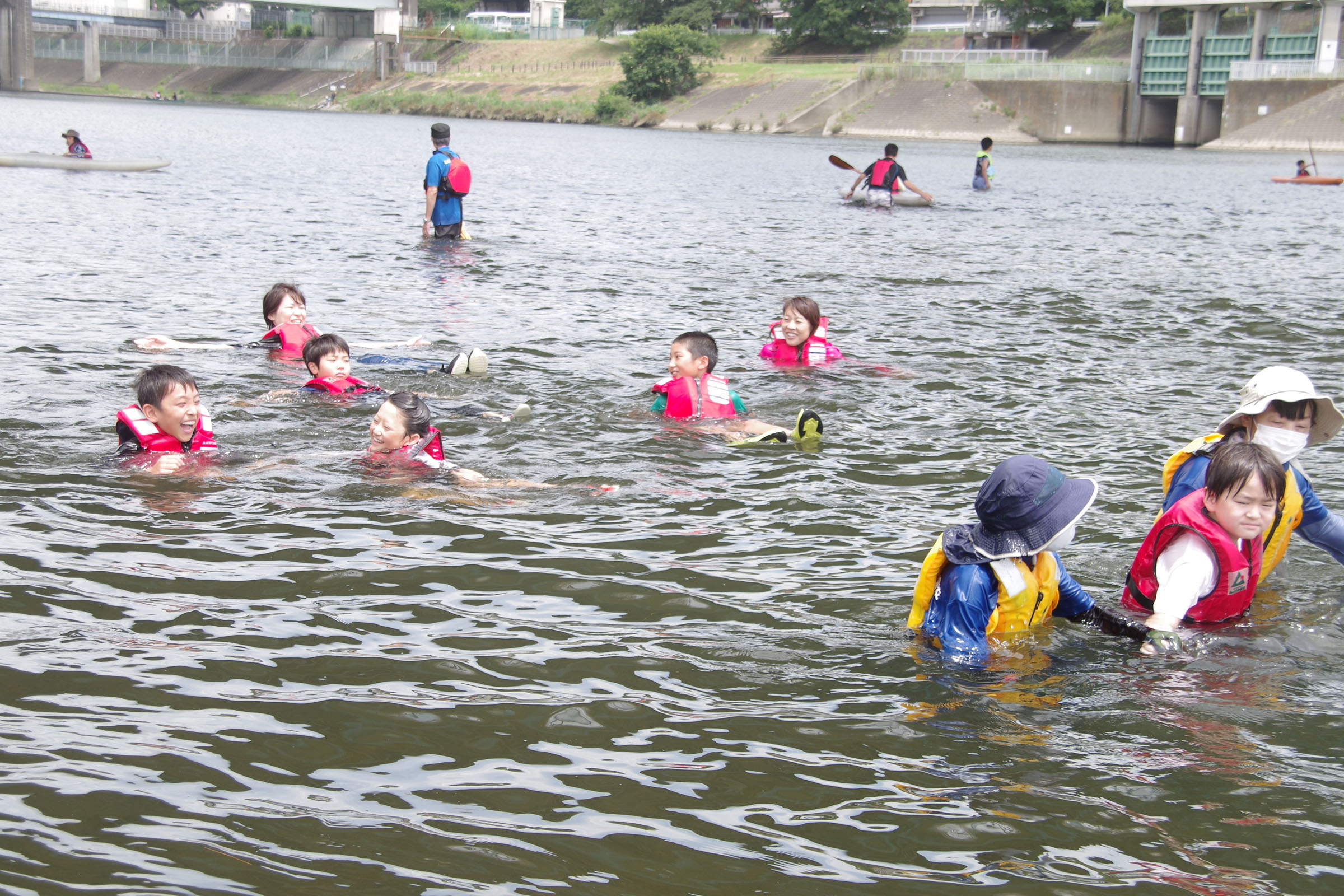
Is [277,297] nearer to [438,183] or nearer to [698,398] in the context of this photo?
[698,398]

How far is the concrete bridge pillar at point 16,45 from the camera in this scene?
271ft

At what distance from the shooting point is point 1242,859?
3.74 meters

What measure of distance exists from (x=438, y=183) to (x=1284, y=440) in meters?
14.6

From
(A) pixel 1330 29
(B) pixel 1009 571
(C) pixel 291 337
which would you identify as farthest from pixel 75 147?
(A) pixel 1330 29

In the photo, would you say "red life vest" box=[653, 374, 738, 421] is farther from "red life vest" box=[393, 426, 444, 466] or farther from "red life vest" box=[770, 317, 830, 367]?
"red life vest" box=[770, 317, 830, 367]

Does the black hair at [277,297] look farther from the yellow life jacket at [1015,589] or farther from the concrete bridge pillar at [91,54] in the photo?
the concrete bridge pillar at [91,54]

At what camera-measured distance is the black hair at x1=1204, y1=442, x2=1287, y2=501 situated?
4.65m

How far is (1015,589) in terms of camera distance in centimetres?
486

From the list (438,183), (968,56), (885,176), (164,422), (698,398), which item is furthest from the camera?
(968,56)

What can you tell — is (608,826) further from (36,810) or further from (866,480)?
(866,480)

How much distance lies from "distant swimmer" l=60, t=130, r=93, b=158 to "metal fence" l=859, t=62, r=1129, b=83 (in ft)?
171

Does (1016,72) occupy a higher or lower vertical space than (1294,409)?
higher

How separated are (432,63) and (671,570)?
10123 cm

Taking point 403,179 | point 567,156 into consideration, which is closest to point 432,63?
point 567,156
